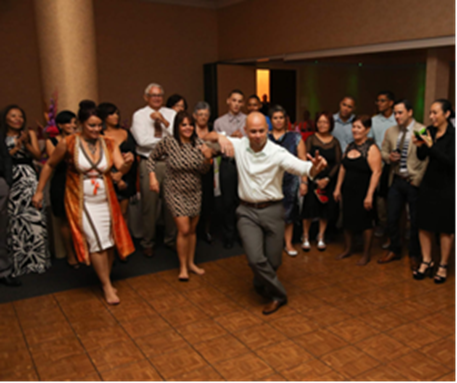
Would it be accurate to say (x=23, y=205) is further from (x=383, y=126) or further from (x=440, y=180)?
(x=383, y=126)

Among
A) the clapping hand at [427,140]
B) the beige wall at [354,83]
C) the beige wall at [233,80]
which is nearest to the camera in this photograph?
the clapping hand at [427,140]

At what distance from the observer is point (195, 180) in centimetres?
434

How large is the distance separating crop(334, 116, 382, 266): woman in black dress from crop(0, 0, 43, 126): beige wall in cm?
595

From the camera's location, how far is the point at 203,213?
5520 mm

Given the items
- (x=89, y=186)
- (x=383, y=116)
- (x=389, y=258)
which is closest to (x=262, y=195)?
(x=89, y=186)

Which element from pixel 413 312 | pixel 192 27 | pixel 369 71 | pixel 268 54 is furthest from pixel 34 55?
pixel 413 312

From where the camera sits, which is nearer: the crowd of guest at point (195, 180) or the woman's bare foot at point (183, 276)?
the crowd of guest at point (195, 180)

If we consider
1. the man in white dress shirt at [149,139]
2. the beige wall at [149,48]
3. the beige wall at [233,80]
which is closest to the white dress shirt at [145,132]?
the man in white dress shirt at [149,139]

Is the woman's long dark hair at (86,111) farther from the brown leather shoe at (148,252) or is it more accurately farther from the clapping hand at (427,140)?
the clapping hand at (427,140)

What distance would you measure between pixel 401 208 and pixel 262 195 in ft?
6.34

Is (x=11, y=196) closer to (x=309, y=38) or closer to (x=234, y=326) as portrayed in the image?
(x=234, y=326)

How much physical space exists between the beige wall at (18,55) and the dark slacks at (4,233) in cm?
459

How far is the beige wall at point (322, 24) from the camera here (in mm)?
5980

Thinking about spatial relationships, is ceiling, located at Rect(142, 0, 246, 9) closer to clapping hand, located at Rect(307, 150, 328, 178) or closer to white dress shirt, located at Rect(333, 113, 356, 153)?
white dress shirt, located at Rect(333, 113, 356, 153)
